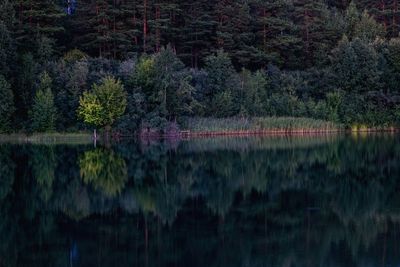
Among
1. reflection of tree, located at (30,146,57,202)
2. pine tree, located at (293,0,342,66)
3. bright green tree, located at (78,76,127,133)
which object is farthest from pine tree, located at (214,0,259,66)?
reflection of tree, located at (30,146,57,202)

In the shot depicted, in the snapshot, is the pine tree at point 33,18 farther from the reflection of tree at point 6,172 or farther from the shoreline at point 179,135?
the reflection of tree at point 6,172

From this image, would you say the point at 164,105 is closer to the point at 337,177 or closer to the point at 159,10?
the point at 159,10

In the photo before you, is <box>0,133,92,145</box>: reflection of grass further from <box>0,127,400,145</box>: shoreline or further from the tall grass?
the tall grass

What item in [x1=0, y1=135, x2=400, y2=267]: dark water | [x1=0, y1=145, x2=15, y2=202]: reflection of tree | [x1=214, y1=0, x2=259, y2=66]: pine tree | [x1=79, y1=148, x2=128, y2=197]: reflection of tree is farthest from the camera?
[x1=214, y1=0, x2=259, y2=66]: pine tree

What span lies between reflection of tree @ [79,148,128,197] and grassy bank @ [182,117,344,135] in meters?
17.9

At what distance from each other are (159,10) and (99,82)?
12.8 metres

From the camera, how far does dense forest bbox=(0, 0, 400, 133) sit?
51219 millimetres

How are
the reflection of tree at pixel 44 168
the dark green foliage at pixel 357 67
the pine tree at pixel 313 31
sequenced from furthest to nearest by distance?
the pine tree at pixel 313 31, the dark green foliage at pixel 357 67, the reflection of tree at pixel 44 168

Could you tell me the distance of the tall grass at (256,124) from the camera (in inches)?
2099

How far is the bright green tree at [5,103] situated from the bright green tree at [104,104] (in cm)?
541

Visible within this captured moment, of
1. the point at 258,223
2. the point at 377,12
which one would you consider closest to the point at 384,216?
the point at 258,223

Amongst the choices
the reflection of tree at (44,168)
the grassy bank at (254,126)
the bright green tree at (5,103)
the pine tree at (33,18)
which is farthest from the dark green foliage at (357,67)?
the reflection of tree at (44,168)

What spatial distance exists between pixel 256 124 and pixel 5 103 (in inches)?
839

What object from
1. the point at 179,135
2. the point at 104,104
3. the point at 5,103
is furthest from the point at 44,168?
the point at 179,135
